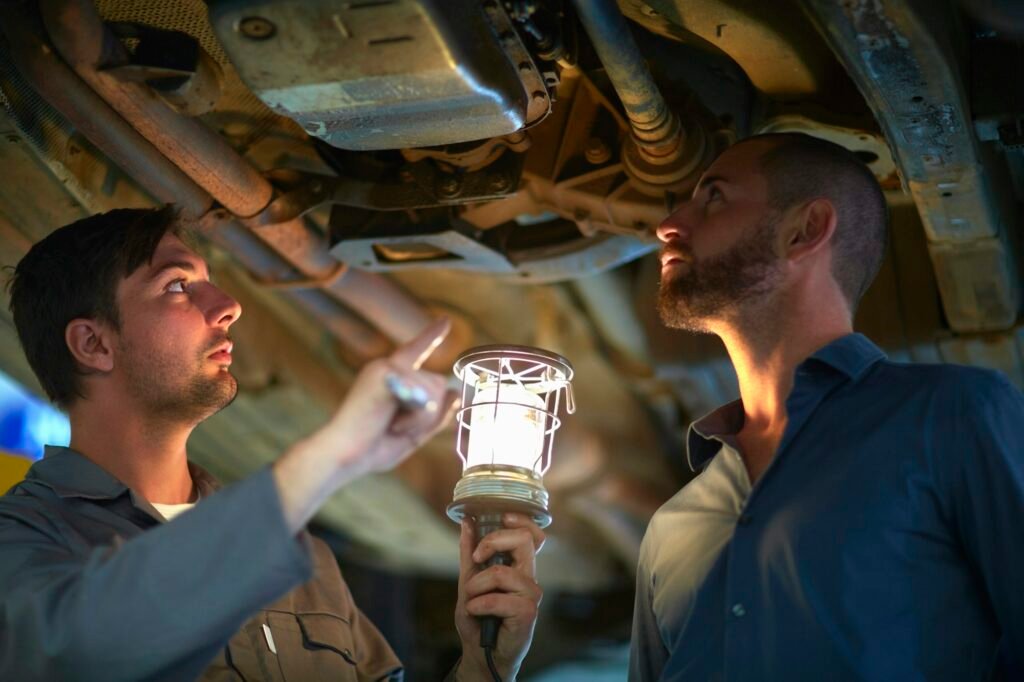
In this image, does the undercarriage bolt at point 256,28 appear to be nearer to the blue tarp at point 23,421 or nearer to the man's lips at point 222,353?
the man's lips at point 222,353

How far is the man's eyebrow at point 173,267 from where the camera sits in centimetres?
237

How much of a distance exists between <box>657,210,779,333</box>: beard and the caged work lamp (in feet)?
0.78

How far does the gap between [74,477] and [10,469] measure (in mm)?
913

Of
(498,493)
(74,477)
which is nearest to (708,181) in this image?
(498,493)

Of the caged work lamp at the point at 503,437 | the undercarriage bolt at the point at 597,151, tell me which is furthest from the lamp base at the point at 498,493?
the undercarriage bolt at the point at 597,151

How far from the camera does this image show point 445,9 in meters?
1.80

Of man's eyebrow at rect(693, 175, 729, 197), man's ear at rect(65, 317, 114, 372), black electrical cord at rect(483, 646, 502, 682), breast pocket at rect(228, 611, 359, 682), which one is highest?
man's eyebrow at rect(693, 175, 729, 197)

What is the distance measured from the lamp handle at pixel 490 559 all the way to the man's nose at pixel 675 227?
2.00 ft

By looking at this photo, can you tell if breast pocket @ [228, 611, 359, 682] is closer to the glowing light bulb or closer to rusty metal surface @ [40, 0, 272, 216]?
Result: the glowing light bulb

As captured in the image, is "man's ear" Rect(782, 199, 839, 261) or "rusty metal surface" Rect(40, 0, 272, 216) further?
"man's ear" Rect(782, 199, 839, 261)

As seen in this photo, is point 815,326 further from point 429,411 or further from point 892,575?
point 429,411

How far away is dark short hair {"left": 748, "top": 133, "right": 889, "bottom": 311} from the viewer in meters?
2.25

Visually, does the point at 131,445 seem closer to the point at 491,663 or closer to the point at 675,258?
the point at 491,663

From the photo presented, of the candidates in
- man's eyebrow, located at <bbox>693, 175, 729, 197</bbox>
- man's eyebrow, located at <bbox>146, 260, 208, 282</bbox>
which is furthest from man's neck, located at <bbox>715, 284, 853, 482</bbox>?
man's eyebrow, located at <bbox>146, 260, 208, 282</bbox>
